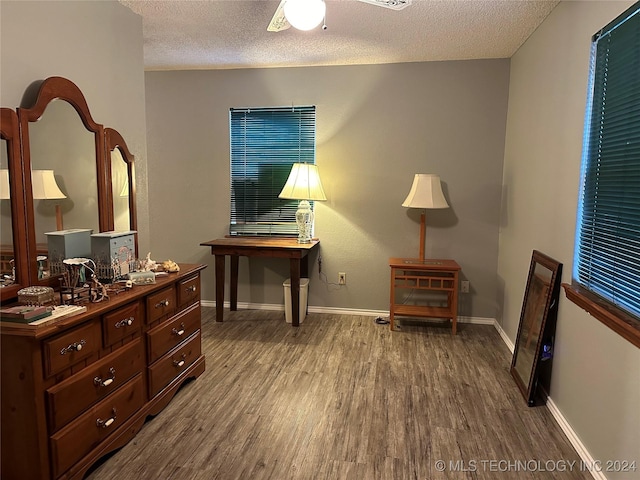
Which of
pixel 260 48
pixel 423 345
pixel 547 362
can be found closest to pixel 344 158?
pixel 260 48

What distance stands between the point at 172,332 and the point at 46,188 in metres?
1.03

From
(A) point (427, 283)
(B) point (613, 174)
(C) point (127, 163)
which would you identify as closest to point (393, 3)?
(B) point (613, 174)

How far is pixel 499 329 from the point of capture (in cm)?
374

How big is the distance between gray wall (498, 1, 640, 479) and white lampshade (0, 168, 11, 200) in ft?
8.55

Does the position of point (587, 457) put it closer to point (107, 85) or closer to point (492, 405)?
point (492, 405)

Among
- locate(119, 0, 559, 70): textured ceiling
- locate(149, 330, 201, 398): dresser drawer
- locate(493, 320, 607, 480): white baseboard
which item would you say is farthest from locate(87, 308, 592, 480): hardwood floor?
locate(119, 0, 559, 70): textured ceiling

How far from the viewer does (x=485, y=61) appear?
378 cm

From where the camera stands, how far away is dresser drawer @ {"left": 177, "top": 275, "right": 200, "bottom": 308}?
256 centimetres

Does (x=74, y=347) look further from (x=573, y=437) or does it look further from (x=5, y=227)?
(x=573, y=437)

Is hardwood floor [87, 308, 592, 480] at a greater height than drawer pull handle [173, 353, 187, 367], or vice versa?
drawer pull handle [173, 353, 187, 367]

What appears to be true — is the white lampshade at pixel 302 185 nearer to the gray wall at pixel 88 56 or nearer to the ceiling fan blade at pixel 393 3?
the gray wall at pixel 88 56

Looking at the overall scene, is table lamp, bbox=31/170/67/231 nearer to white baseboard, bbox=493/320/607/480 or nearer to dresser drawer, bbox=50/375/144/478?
dresser drawer, bbox=50/375/144/478

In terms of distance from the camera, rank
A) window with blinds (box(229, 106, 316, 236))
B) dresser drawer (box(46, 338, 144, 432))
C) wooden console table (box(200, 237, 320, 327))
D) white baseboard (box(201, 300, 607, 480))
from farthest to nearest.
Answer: window with blinds (box(229, 106, 316, 236)), wooden console table (box(200, 237, 320, 327)), white baseboard (box(201, 300, 607, 480)), dresser drawer (box(46, 338, 144, 432))

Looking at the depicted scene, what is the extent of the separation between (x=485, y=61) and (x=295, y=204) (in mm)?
2207
